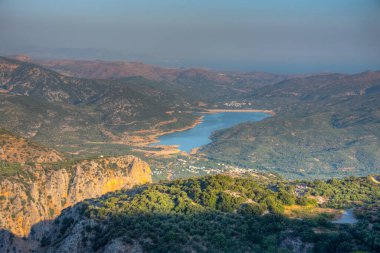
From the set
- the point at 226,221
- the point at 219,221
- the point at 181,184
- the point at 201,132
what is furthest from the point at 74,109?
the point at 226,221

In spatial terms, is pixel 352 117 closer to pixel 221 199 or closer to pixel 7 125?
pixel 7 125

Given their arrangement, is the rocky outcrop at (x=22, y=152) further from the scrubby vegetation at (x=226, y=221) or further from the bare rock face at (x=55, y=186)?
the scrubby vegetation at (x=226, y=221)

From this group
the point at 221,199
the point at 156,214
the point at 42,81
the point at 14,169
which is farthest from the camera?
the point at 42,81

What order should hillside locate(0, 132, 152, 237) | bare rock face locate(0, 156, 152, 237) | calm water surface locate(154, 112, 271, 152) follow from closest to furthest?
bare rock face locate(0, 156, 152, 237), hillside locate(0, 132, 152, 237), calm water surface locate(154, 112, 271, 152)

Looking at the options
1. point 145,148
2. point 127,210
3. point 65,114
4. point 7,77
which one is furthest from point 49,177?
point 7,77

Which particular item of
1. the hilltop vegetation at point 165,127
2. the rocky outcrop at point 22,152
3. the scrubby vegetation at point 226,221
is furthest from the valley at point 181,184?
the hilltop vegetation at point 165,127

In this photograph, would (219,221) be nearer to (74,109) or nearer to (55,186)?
(55,186)

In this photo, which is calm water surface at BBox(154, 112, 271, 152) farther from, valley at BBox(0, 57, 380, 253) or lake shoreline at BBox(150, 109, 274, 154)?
valley at BBox(0, 57, 380, 253)

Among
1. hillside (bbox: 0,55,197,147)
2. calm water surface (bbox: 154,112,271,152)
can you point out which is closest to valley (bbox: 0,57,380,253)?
hillside (bbox: 0,55,197,147)
